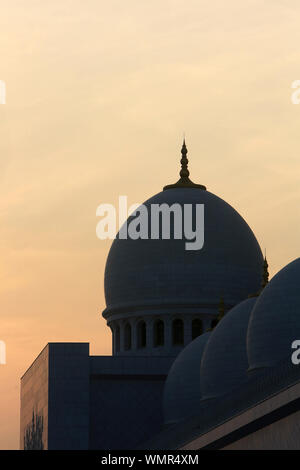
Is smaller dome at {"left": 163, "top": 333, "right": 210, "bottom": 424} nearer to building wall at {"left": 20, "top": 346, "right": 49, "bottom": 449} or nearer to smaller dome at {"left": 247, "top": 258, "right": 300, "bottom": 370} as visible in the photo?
building wall at {"left": 20, "top": 346, "right": 49, "bottom": 449}

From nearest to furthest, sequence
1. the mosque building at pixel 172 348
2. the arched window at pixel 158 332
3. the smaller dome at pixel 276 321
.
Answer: the smaller dome at pixel 276 321
the mosque building at pixel 172 348
the arched window at pixel 158 332

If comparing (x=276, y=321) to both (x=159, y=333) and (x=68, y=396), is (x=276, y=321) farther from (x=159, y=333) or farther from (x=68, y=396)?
(x=159, y=333)

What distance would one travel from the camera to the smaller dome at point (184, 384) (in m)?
61.9

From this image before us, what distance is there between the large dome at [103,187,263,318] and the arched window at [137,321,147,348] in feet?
2.01

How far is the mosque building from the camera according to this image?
52.9m

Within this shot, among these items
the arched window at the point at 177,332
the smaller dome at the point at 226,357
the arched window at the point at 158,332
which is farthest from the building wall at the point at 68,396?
the smaller dome at the point at 226,357

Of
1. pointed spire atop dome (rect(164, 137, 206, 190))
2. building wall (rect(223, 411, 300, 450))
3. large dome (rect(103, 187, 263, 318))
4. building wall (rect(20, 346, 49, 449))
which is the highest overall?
pointed spire atop dome (rect(164, 137, 206, 190))

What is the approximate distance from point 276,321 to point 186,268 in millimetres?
19246

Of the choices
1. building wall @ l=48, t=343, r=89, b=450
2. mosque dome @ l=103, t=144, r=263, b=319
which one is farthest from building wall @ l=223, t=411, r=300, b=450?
mosque dome @ l=103, t=144, r=263, b=319

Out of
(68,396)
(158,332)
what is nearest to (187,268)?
(158,332)

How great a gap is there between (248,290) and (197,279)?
98.5 inches

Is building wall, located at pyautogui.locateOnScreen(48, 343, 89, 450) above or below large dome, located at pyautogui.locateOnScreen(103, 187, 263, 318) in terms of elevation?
below

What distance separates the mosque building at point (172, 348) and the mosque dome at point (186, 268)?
45 mm

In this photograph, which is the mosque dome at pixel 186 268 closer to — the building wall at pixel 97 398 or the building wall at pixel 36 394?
the building wall at pixel 97 398
